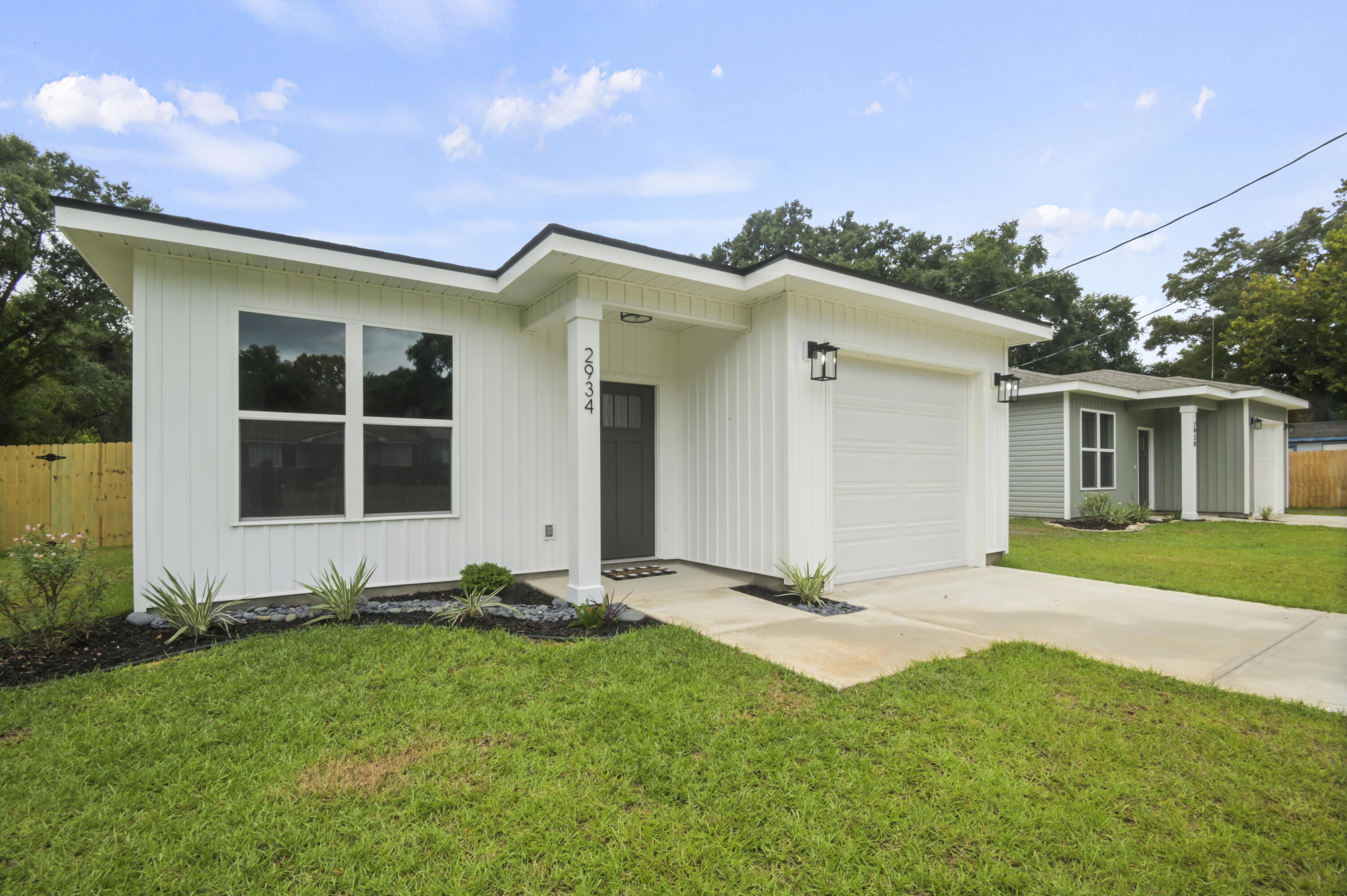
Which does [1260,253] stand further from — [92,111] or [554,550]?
[92,111]

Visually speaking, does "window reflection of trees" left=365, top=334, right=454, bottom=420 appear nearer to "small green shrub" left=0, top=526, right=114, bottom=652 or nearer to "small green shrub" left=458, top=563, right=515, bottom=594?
"small green shrub" left=458, top=563, right=515, bottom=594

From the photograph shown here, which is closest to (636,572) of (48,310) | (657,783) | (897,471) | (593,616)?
(593,616)

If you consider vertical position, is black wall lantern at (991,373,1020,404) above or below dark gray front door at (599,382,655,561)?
above

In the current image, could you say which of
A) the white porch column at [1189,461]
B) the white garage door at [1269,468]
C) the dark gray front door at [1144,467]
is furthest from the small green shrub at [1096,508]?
the white garage door at [1269,468]

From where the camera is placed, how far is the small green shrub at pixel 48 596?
11.8ft

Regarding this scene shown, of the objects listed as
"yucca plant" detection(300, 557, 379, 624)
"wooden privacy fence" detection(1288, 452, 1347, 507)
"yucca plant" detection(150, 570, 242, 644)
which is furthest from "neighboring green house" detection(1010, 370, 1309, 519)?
"yucca plant" detection(150, 570, 242, 644)

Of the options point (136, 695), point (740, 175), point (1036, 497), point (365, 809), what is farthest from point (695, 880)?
point (1036, 497)

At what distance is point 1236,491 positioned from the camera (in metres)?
13.0

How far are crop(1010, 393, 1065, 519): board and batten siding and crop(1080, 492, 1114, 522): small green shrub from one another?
1.48 feet

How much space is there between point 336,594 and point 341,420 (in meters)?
1.39

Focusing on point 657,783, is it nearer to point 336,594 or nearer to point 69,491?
point 336,594

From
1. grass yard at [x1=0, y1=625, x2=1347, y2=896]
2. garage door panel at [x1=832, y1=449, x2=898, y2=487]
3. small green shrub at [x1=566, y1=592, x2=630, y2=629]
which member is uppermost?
garage door panel at [x1=832, y1=449, x2=898, y2=487]

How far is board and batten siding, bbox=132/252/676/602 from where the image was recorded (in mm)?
4191

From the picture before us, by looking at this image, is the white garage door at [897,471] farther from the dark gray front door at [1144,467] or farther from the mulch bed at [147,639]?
the dark gray front door at [1144,467]
